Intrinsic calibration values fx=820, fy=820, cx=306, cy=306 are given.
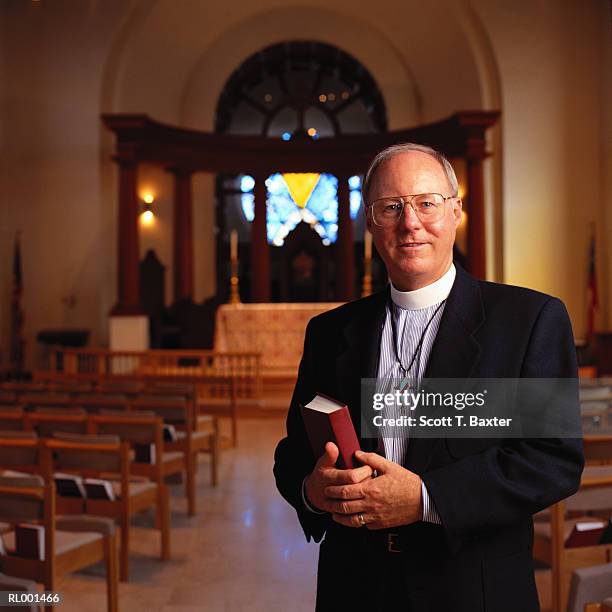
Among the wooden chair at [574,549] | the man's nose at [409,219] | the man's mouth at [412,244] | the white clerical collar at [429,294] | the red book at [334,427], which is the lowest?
the wooden chair at [574,549]

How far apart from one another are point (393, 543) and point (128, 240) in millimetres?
12224

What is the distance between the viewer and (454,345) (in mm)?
1728

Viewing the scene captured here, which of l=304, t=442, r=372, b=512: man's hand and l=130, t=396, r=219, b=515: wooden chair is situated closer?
l=304, t=442, r=372, b=512: man's hand

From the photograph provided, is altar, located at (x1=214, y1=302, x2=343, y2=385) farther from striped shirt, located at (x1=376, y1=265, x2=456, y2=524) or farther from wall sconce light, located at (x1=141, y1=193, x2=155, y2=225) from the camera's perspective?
striped shirt, located at (x1=376, y1=265, x2=456, y2=524)

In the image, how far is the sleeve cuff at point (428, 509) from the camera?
1.60 m

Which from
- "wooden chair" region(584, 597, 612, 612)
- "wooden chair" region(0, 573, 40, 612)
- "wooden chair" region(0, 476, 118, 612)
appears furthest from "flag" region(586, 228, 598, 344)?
"wooden chair" region(0, 573, 40, 612)

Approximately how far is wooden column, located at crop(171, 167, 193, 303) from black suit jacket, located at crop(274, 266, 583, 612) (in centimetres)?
1362

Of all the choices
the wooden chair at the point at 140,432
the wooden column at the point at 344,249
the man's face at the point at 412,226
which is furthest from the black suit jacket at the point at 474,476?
the wooden column at the point at 344,249

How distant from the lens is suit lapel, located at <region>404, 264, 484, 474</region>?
168cm

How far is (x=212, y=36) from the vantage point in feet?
53.2

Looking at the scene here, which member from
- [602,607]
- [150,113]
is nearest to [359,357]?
[602,607]

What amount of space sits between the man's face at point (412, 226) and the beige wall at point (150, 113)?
Answer: 41.4 feet

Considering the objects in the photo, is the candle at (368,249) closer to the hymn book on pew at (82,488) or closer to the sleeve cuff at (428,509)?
the hymn book on pew at (82,488)

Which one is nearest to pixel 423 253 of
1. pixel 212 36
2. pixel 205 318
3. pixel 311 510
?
pixel 311 510
